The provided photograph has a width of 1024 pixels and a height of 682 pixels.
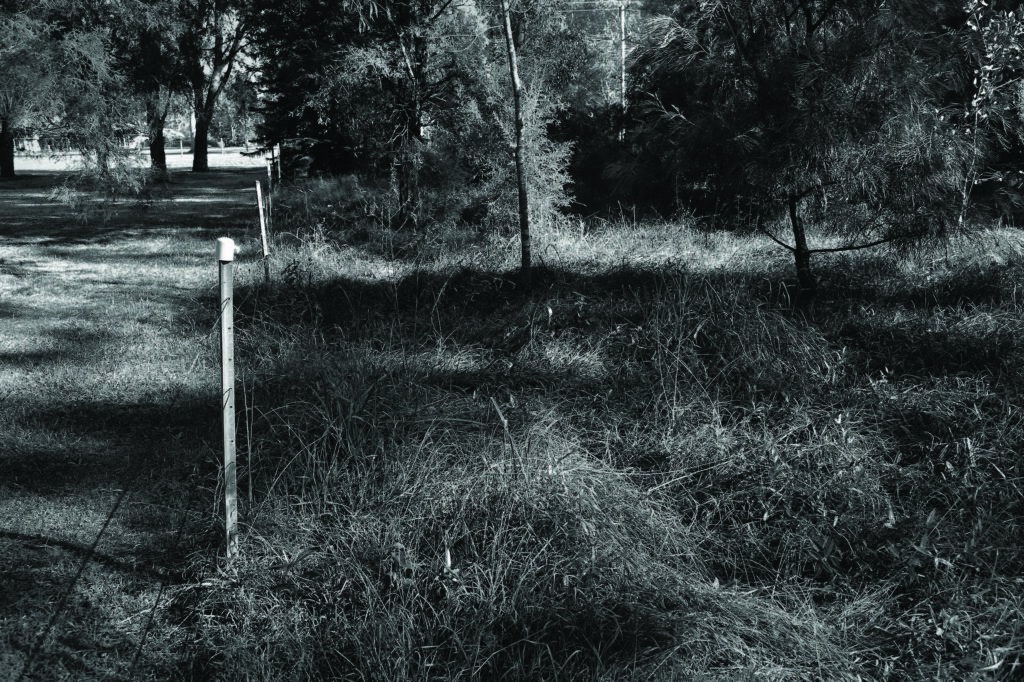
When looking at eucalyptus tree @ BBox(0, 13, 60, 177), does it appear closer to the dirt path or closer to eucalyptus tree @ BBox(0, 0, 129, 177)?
eucalyptus tree @ BBox(0, 0, 129, 177)

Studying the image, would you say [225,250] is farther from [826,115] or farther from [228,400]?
[826,115]

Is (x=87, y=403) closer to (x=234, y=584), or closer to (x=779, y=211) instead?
(x=234, y=584)

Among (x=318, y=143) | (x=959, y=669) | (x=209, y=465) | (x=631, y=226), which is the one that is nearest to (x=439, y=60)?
(x=631, y=226)

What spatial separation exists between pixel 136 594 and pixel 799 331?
4.29m

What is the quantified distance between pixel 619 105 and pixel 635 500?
13.3 metres

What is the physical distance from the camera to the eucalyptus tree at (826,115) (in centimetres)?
668

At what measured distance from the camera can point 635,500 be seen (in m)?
3.96

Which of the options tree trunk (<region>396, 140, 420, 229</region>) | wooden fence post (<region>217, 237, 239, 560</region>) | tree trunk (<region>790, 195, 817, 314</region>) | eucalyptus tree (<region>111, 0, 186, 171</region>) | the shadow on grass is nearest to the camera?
wooden fence post (<region>217, 237, 239, 560</region>)

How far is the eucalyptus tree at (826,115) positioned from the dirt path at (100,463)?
427cm

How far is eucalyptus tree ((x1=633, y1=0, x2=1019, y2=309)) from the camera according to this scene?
6680 mm

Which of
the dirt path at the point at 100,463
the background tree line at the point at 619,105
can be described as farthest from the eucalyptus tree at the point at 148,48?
the dirt path at the point at 100,463

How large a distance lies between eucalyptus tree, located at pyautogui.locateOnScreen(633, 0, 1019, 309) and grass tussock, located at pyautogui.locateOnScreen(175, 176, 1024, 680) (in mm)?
842

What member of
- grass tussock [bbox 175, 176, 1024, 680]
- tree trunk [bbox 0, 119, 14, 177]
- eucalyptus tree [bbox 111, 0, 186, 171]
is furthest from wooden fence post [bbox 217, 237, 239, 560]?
tree trunk [bbox 0, 119, 14, 177]

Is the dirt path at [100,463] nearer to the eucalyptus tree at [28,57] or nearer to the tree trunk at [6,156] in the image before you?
the eucalyptus tree at [28,57]
